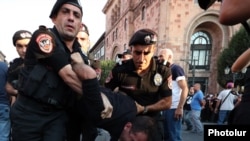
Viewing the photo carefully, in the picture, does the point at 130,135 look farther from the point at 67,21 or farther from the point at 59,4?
the point at 59,4

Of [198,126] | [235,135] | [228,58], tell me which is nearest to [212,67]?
[228,58]

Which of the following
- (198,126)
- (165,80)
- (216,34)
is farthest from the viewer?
(216,34)

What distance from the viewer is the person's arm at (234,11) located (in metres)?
1.10

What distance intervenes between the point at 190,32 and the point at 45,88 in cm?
2750

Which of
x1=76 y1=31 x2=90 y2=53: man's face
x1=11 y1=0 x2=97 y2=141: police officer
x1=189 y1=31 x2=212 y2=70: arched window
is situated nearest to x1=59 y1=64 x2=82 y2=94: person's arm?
x1=11 y1=0 x2=97 y2=141: police officer

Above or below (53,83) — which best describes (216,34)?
above

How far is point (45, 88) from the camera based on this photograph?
6.69ft

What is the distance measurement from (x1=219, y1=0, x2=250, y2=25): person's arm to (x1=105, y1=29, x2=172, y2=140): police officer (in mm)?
1716

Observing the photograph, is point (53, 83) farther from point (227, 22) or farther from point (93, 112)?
point (227, 22)

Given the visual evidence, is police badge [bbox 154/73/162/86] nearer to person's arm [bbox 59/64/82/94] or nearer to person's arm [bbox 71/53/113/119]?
person's arm [bbox 71/53/113/119]

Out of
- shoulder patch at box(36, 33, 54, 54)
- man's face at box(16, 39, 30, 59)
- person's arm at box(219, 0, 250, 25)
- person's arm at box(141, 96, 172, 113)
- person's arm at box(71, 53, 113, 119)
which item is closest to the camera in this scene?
person's arm at box(219, 0, 250, 25)

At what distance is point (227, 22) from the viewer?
1165 mm

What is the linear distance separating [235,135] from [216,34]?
102 ft

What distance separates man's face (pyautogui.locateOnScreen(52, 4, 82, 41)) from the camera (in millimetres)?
2207
